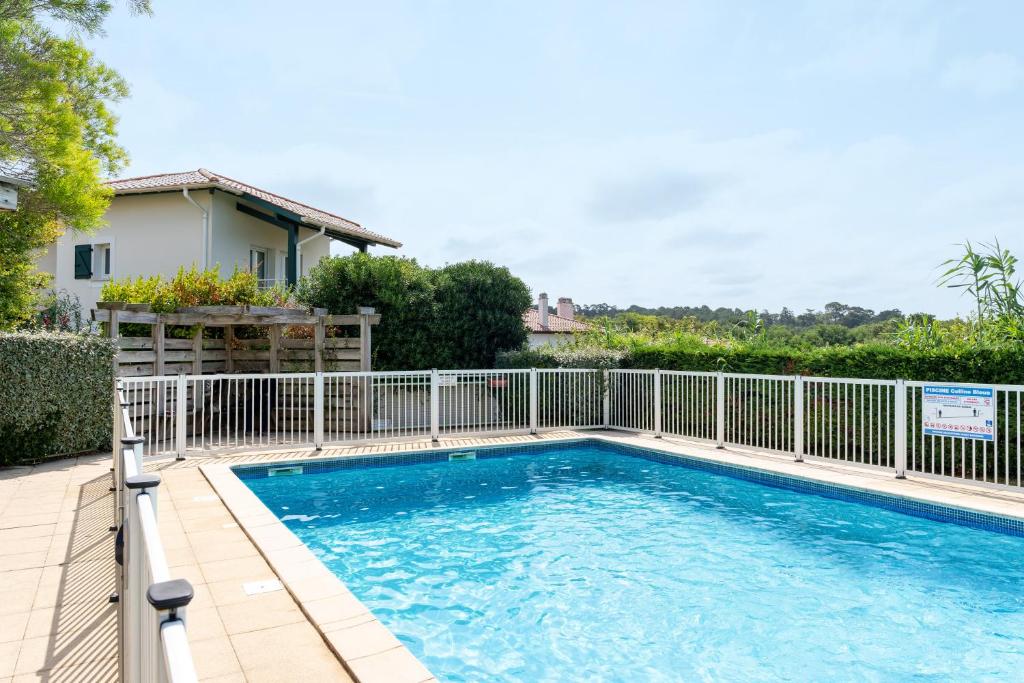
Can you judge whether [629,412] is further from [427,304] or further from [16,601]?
[16,601]

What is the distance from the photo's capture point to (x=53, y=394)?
876cm

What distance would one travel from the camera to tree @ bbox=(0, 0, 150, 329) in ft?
26.3

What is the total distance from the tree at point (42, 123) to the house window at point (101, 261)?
7124 millimetres

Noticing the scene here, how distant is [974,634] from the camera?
4.39m

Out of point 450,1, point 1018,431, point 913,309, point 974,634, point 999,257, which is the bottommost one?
point 974,634

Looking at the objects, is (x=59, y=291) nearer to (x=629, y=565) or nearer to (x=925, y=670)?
(x=629, y=565)

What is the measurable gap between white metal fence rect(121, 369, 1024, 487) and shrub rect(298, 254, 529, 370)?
2.59 m

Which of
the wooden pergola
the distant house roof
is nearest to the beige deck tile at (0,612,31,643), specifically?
the wooden pergola

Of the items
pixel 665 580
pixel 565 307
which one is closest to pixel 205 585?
pixel 665 580

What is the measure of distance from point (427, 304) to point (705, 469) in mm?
8295

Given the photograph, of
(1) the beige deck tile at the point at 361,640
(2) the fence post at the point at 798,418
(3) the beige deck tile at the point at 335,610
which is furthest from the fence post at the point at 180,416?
(2) the fence post at the point at 798,418

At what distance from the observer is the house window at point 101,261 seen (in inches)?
680

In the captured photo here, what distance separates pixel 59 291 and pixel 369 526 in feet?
50.0

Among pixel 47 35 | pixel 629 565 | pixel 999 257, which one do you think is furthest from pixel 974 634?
pixel 47 35
